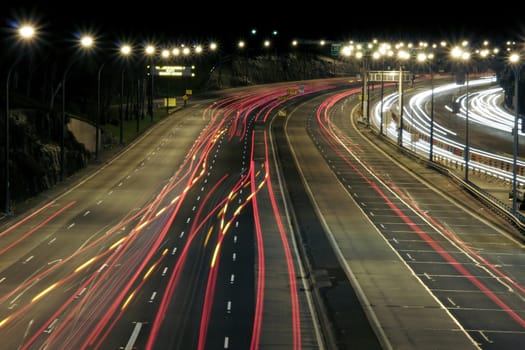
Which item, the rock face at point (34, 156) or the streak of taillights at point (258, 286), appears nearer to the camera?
the streak of taillights at point (258, 286)

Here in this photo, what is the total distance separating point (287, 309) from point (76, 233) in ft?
70.1

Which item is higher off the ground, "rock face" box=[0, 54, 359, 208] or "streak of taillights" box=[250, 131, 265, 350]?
"rock face" box=[0, 54, 359, 208]

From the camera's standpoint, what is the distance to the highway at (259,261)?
102 ft

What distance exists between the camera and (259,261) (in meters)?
44.3

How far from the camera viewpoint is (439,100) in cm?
16838

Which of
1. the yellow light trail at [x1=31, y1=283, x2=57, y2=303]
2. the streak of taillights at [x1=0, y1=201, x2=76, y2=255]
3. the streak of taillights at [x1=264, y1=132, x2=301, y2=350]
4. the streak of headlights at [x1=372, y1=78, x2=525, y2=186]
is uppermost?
Answer: the streak of headlights at [x1=372, y1=78, x2=525, y2=186]

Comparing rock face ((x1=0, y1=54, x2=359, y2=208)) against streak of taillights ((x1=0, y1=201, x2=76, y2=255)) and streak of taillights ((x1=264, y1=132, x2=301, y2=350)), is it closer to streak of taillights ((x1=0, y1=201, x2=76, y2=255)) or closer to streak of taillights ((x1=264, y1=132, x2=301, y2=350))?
streak of taillights ((x1=0, y1=201, x2=76, y2=255))

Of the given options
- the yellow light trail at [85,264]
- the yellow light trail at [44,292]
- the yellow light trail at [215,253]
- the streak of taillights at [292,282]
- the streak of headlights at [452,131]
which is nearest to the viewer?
the streak of taillights at [292,282]

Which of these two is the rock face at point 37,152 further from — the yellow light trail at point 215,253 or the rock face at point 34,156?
the yellow light trail at point 215,253

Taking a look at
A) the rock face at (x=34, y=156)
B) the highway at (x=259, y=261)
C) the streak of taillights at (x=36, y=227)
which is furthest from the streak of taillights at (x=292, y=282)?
the rock face at (x=34, y=156)

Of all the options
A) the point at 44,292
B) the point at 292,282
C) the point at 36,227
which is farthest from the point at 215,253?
the point at 36,227

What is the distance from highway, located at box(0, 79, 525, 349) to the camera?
3112 cm

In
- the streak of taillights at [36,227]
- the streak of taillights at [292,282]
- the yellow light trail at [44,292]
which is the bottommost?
the streak of taillights at [292,282]

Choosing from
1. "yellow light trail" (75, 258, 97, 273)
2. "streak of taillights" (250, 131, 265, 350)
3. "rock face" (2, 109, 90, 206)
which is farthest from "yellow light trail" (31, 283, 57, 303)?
"rock face" (2, 109, 90, 206)
